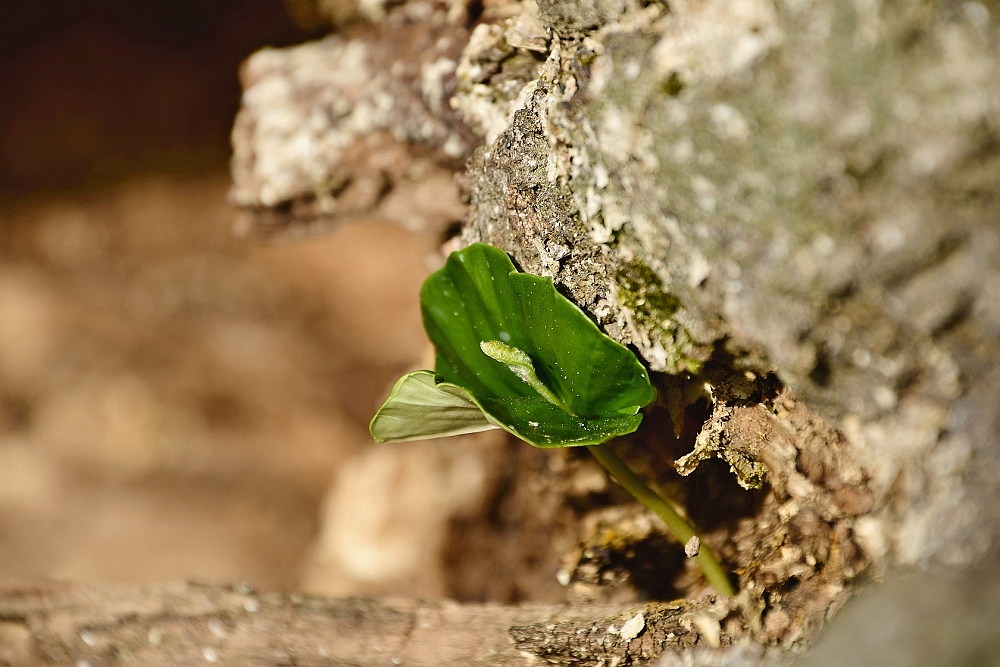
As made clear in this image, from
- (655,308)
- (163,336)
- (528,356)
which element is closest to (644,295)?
(655,308)

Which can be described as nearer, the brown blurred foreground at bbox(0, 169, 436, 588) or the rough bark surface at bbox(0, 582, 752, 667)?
the rough bark surface at bbox(0, 582, 752, 667)

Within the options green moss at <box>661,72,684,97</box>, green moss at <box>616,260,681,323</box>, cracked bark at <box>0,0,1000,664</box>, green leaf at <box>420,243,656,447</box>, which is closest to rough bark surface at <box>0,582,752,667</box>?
cracked bark at <box>0,0,1000,664</box>

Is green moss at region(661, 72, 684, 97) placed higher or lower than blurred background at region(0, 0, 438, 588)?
lower

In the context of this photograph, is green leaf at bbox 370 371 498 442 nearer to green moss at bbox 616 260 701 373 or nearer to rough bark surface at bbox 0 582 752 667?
green moss at bbox 616 260 701 373

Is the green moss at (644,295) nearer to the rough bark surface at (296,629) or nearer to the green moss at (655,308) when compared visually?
the green moss at (655,308)

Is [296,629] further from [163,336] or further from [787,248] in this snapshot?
[163,336]

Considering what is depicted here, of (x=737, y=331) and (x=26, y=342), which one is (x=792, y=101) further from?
(x=26, y=342)

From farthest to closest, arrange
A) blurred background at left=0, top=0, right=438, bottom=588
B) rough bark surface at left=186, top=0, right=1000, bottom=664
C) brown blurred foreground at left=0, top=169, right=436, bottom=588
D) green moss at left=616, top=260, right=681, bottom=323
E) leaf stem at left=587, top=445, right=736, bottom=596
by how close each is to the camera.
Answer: brown blurred foreground at left=0, top=169, right=436, bottom=588
blurred background at left=0, top=0, right=438, bottom=588
leaf stem at left=587, top=445, right=736, bottom=596
green moss at left=616, top=260, right=681, bottom=323
rough bark surface at left=186, top=0, right=1000, bottom=664
